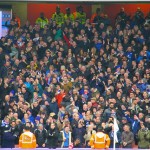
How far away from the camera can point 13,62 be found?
163 feet

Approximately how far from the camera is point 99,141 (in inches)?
1693

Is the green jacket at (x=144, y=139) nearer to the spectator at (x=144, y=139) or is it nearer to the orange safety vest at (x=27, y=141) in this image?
the spectator at (x=144, y=139)

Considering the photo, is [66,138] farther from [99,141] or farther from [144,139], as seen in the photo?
[144,139]

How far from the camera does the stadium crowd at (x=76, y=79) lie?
1727 inches

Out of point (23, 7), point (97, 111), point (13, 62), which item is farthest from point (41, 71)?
point (23, 7)

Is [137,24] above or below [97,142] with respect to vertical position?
above

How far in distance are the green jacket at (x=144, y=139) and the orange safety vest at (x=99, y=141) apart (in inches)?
58.1

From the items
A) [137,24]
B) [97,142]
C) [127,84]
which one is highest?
[137,24]

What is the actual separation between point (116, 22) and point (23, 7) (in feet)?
21.7

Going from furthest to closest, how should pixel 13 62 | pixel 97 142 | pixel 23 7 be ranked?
pixel 23 7 → pixel 13 62 → pixel 97 142

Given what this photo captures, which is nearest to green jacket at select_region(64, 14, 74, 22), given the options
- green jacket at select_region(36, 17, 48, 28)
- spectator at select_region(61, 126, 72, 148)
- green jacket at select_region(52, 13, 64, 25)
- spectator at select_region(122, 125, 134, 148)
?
green jacket at select_region(52, 13, 64, 25)

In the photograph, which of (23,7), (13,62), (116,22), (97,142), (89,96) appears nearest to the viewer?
(97,142)

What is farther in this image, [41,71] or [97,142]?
[41,71]

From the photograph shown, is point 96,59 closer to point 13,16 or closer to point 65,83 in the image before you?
point 65,83
